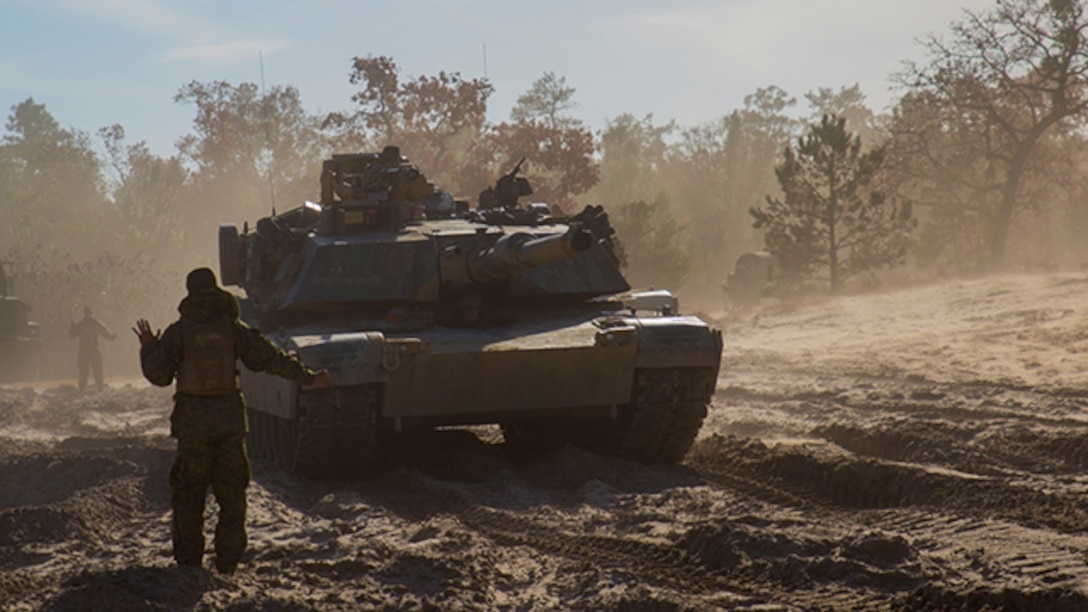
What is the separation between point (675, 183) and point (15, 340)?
46.9 metres

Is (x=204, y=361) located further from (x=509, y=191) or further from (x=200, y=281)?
(x=509, y=191)

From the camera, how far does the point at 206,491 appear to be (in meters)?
6.70

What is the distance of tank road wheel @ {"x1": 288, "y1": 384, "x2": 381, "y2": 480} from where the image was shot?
32.3 feet

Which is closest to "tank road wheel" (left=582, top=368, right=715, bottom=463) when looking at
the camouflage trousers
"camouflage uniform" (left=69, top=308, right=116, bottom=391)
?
the camouflage trousers

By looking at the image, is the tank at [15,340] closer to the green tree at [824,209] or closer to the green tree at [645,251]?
the green tree at [645,251]

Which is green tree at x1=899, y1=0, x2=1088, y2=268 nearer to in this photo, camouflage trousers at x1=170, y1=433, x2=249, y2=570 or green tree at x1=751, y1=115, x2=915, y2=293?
green tree at x1=751, y1=115, x2=915, y2=293

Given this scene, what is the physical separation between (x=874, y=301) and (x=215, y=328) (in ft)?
79.5

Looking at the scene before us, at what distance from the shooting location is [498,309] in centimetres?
1159

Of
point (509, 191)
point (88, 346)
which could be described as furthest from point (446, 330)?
point (88, 346)

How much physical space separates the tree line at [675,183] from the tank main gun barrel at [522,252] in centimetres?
1046

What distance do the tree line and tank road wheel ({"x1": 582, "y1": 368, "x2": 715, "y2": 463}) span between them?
11.4m

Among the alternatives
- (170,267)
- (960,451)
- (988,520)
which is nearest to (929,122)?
(170,267)

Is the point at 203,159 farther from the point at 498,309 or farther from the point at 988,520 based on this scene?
Answer: the point at 988,520

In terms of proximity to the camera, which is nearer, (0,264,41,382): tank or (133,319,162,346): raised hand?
(133,319,162,346): raised hand
